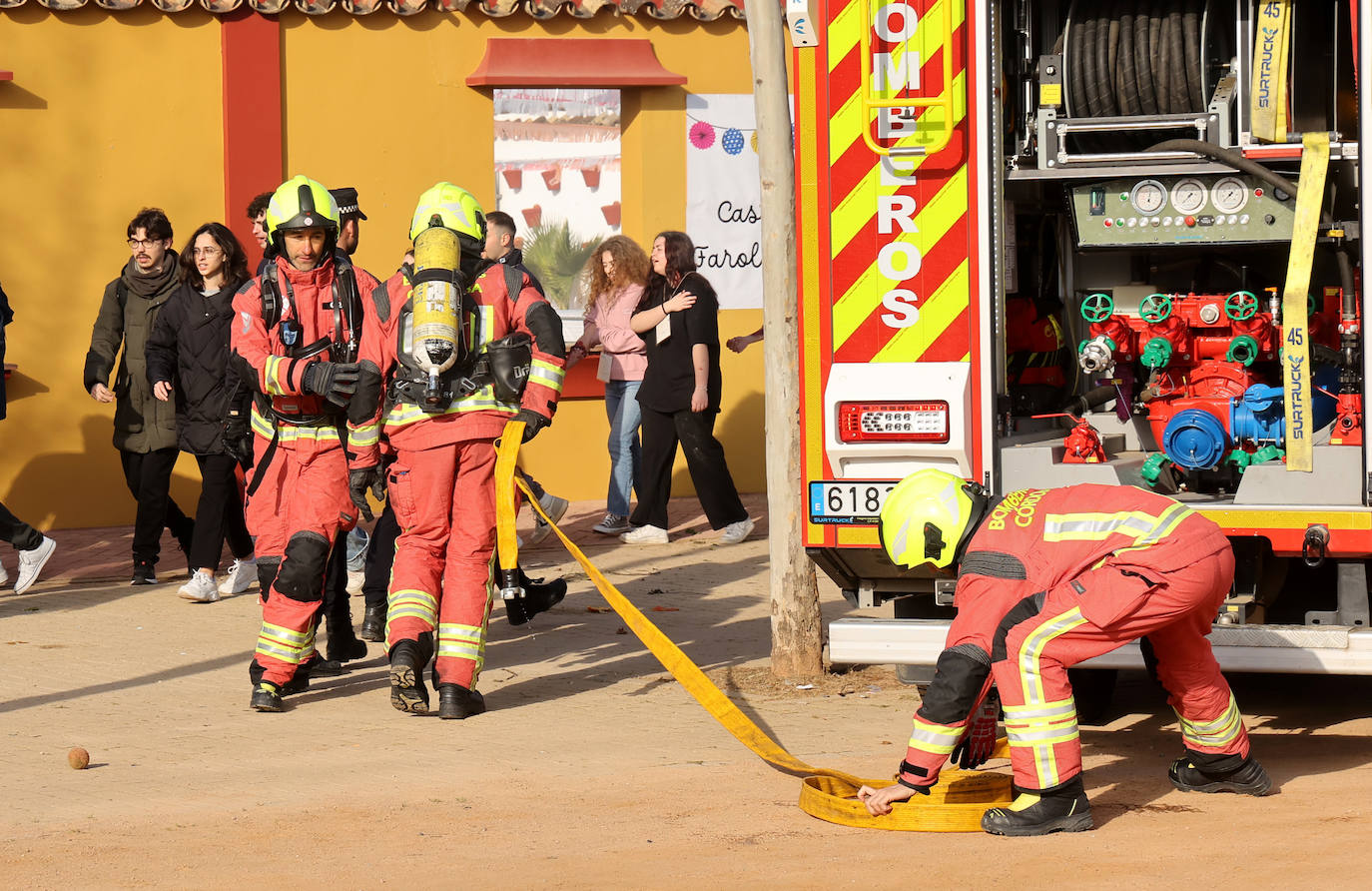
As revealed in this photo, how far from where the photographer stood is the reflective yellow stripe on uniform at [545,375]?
698cm

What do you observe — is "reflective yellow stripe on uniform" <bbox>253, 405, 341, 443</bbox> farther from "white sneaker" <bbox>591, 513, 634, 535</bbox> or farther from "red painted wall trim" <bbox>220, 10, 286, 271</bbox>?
"red painted wall trim" <bbox>220, 10, 286, 271</bbox>

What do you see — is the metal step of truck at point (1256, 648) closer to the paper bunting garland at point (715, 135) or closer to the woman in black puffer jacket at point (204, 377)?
the woman in black puffer jacket at point (204, 377)

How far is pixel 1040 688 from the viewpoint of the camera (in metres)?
5.02

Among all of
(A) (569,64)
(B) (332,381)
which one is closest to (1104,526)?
(B) (332,381)

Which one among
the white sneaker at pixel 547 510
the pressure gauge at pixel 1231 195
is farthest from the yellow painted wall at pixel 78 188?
the pressure gauge at pixel 1231 195

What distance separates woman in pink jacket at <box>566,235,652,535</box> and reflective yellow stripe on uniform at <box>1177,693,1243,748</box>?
5996 millimetres

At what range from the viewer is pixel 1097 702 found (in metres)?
6.71

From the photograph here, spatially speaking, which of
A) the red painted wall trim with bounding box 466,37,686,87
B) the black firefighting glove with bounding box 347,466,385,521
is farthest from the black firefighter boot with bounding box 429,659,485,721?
the red painted wall trim with bounding box 466,37,686,87

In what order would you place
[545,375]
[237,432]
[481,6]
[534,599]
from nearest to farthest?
[545,375], [237,432], [534,599], [481,6]

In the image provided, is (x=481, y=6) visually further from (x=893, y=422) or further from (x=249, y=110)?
(x=893, y=422)

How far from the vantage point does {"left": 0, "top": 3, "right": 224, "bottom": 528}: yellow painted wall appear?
11570 mm

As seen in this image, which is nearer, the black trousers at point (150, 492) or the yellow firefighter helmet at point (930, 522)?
the yellow firefighter helmet at point (930, 522)

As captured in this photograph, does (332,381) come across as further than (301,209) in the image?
No

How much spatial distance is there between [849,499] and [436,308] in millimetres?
1655
